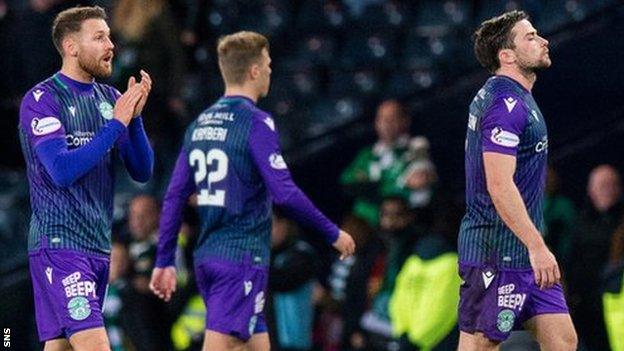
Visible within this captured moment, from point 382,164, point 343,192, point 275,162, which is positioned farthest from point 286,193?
point 343,192

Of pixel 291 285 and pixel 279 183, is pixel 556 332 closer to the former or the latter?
pixel 279 183

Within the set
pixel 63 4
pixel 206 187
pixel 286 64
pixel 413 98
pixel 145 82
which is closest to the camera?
pixel 145 82

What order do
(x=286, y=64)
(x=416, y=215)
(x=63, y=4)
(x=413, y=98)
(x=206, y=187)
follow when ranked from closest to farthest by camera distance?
(x=206, y=187), (x=416, y=215), (x=413, y=98), (x=63, y=4), (x=286, y=64)

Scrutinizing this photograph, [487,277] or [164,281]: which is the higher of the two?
[487,277]

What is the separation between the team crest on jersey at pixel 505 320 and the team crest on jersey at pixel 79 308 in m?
2.00

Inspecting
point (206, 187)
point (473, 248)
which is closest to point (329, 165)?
point (206, 187)

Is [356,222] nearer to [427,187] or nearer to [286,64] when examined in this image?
[427,187]

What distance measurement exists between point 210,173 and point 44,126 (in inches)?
65.8

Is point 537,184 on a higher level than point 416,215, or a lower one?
higher

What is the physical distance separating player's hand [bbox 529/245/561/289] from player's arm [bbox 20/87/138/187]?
6.71ft

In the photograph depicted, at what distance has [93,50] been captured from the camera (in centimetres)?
909

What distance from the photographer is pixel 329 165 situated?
1501 cm

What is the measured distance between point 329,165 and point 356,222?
70.6 inches

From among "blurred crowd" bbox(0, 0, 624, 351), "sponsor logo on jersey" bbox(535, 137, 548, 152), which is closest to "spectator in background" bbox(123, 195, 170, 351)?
"blurred crowd" bbox(0, 0, 624, 351)
